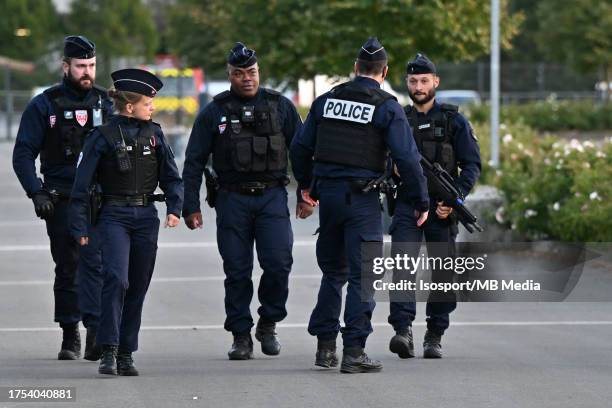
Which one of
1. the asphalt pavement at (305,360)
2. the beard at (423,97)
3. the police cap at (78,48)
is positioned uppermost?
the police cap at (78,48)

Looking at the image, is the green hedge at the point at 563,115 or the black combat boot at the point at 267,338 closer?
the black combat boot at the point at 267,338

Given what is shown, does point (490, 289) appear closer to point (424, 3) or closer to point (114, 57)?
point (424, 3)

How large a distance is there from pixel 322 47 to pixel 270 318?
18.1 meters

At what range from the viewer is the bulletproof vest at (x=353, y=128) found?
909 centimetres

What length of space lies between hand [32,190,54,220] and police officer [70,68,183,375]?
645 millimetres

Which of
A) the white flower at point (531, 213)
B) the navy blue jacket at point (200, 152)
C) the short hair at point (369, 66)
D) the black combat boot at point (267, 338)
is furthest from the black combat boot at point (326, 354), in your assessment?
the white flower at point (531, 213)

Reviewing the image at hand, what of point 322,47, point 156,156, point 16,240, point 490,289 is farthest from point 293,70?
point 156,156

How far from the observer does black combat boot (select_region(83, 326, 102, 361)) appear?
9.68m

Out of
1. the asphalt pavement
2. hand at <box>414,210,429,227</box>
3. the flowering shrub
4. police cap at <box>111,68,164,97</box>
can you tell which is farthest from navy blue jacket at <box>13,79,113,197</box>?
the flowering shrub

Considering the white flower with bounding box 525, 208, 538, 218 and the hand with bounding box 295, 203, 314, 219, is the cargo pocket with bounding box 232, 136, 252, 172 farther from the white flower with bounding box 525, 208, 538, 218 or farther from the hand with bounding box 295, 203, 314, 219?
the white flower with bounding box 525, 208, 538, 218

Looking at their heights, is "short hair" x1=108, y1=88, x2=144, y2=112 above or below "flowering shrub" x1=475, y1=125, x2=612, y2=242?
above

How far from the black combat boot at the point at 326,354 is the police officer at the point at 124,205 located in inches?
43.0

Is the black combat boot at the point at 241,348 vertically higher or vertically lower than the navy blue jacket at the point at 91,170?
lower

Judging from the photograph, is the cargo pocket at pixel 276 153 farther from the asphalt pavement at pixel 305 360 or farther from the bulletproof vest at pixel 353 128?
the asphalt pavement at pixel 305 360
